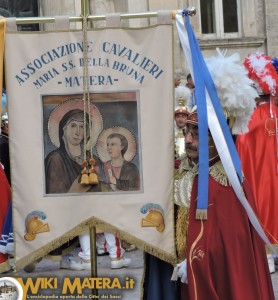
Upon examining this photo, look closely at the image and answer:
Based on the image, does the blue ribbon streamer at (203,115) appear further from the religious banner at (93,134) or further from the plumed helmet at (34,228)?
the plumed helmet at (34,228)

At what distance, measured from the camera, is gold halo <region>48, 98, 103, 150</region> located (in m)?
5.09

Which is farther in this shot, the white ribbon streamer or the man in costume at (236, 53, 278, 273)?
the man in costume at (236, 53, 278, 273)

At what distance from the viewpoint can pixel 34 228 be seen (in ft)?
16.6

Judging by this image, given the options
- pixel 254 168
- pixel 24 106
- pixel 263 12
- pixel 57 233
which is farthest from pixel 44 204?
pixel 263 12

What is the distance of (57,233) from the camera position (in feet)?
16.6

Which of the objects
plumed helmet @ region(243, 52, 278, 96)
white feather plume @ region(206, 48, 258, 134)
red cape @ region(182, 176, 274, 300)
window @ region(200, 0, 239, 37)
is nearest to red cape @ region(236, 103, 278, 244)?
Result: plumed helmet @ region(243, 52, 278, 96)

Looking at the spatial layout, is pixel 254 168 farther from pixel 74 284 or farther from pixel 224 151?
pixel 224 151

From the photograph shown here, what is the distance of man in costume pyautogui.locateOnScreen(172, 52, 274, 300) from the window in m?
13.1

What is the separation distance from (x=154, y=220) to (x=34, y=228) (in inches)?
28.1

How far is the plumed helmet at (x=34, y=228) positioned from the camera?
5062mm

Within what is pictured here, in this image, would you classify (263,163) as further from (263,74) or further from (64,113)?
(64,113)

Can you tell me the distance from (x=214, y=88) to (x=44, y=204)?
123 cm

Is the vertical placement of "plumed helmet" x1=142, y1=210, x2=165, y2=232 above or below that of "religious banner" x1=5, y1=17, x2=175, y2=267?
below

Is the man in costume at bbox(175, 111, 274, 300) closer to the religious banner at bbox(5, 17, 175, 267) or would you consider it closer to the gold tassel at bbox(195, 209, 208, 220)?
the gold tassel at bbox(195, 209, 208, 220)
